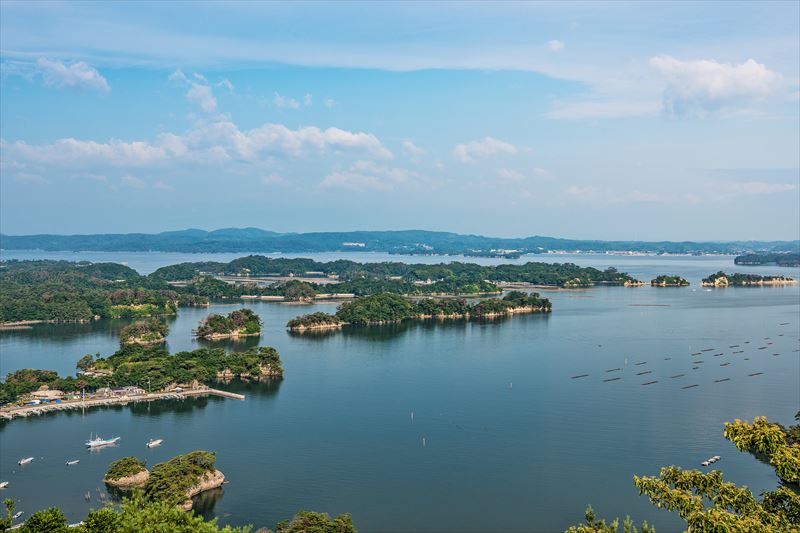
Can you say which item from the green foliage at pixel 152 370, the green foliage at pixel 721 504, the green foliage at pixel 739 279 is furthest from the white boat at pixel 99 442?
the green foliage at pixel 739 279

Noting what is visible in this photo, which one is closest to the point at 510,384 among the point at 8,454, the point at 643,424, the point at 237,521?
the point at 643,424

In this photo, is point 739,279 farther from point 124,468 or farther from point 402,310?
point 124,468

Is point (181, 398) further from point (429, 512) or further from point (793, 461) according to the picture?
point (793, 461)

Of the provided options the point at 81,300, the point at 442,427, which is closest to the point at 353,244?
the point at 81,300

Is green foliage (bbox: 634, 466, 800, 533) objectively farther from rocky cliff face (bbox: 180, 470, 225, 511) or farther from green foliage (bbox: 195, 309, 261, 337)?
green foliage (bbox: 195, 309, 261, 337)

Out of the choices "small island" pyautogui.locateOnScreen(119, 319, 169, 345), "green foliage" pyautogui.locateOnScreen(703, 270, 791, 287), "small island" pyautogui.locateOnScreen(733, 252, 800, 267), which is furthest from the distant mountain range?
"small island" pyautogui.locateOnScreen(119, 319, 169, 345)
